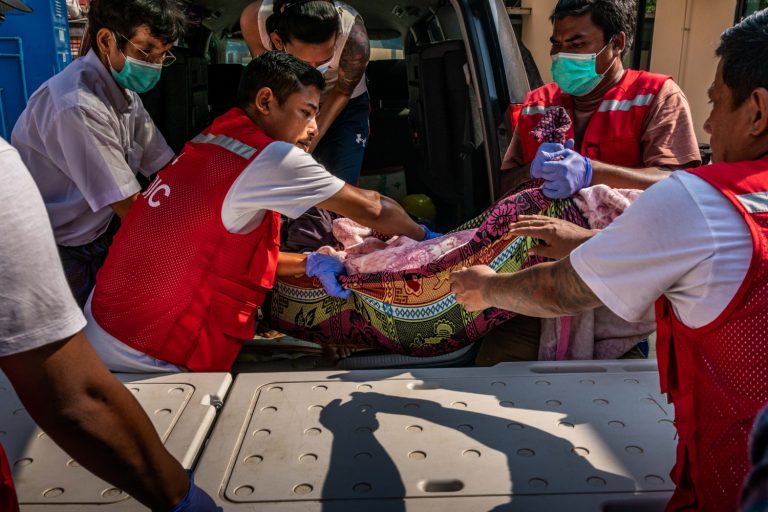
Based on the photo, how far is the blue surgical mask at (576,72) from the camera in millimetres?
2689

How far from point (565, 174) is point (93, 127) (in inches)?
66.1

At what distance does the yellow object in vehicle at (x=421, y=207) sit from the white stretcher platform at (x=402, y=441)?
2.34 metres

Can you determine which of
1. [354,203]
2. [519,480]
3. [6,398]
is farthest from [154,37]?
[519,480]

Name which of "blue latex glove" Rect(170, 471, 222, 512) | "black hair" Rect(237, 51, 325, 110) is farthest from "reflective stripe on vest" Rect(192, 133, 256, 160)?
"blue latex glove" Rect(170, 471, 222, 512)

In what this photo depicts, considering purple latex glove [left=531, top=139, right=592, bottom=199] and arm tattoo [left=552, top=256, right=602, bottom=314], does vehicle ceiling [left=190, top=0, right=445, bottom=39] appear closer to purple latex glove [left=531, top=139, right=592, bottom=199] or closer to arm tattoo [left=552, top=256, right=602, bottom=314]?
purple latex glove [left=531, top=139, right=592, bottom=199]

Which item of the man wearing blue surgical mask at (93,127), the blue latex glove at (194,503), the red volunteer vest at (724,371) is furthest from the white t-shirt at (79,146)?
the red volunteer vest at (724,371)

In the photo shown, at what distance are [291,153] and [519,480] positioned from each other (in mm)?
1258

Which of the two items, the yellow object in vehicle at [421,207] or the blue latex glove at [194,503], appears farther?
the yellow object in vehicle at [421,207]

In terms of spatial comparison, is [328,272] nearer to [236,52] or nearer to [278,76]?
[278,76]

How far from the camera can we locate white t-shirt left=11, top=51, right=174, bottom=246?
2.58m

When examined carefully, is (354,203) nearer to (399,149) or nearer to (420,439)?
(420,439)

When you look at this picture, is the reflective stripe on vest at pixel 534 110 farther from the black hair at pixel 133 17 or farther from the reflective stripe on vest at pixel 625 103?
the black hair at pixel 133 17

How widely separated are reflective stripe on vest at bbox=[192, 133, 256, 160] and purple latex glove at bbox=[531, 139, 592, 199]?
0.97 m

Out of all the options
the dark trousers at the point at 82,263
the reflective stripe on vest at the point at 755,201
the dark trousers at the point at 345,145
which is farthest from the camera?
the dark trousers at the point at 345,145
